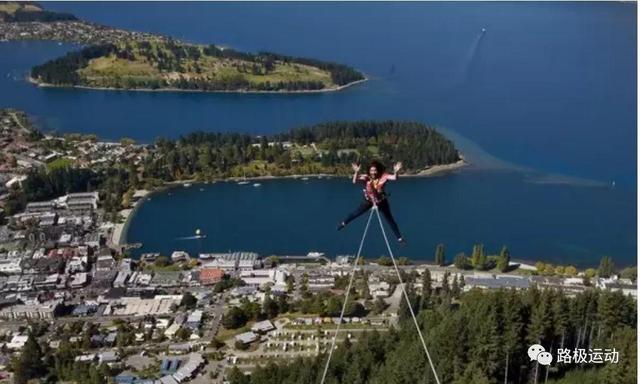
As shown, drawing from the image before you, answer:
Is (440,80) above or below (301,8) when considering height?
below

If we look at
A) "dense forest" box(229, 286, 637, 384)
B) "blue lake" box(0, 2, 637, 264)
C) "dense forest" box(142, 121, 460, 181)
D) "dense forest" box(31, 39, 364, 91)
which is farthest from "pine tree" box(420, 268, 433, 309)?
"dense forest" box(31, 39, 364, 91)

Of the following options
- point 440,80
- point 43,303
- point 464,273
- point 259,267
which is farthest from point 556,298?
point 440,80

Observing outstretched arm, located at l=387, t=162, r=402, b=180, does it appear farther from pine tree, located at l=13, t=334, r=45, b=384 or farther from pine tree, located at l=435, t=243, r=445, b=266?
pine tree, located at l=435, t=243, r=445, b=266

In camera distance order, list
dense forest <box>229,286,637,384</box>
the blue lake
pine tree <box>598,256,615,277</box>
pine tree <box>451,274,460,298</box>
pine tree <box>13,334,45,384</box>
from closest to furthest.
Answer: dense forest <box>229,286,637,384</box> → pine tree <box>13,334,45,384</box> → pine tree <box>451,274,460,298</box> → pine tree <box>598,256,615,277</box> → the blue lake

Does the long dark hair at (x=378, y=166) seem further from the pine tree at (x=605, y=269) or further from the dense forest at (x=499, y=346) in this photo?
the pine tree at (x=605, y=269)

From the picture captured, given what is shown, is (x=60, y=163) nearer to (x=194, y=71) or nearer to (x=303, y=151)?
(x=303, y=151)

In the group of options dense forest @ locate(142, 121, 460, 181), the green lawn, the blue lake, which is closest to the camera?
the blue lake

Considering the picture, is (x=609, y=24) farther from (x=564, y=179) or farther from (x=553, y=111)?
(x=564, y=179)
